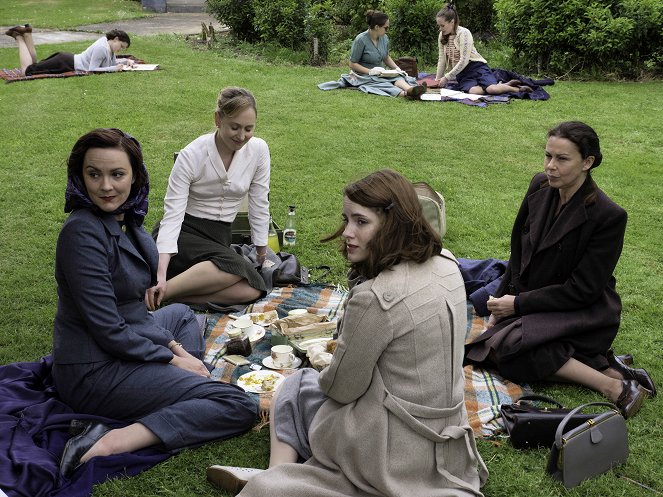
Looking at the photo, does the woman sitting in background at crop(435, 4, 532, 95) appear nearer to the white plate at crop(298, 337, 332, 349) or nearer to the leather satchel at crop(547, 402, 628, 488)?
the white plate at crop(298, 337, 332, 349)

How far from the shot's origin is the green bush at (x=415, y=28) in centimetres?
1628

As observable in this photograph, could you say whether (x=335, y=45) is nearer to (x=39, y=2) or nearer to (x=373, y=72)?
(x=373, y=72)

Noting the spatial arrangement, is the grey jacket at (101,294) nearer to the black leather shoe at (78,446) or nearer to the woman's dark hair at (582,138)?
the black leather shoe at (78,446)

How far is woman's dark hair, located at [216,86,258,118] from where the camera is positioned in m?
5.54

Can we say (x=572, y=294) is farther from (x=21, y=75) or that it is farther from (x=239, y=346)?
(x=21, y=75)

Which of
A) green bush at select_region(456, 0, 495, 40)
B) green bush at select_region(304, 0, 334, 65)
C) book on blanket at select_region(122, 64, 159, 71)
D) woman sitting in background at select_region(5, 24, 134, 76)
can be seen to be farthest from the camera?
green bush at select_region(456, 0, 495, 40)

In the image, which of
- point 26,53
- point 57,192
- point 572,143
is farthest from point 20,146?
point 572,143

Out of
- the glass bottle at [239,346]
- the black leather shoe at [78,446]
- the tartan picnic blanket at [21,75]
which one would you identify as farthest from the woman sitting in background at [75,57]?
the black leather shoe at [78,446]

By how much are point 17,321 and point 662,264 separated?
568cm

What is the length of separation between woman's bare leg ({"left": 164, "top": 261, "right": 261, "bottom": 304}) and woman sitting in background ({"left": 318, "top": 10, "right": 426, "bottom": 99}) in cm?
779

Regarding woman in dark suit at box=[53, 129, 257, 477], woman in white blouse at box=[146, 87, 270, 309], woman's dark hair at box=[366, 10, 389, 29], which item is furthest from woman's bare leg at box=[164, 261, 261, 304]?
woman's dark hair at box=[366, 10, 389, 29]

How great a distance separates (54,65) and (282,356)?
11.0m

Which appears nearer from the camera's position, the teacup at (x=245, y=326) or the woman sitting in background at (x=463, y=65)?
the teacup at (x=245, y=326)

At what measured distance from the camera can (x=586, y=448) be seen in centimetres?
398
